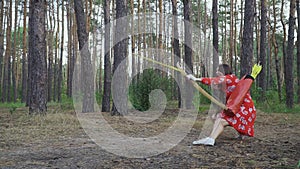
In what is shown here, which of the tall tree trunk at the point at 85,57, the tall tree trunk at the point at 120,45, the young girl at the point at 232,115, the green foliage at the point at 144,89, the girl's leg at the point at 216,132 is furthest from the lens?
→ the green foliage at the point at 144,89

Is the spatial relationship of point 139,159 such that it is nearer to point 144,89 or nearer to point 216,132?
point 216,132

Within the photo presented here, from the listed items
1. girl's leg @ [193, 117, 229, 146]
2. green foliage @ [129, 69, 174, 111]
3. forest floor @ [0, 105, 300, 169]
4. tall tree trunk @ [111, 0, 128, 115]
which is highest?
tall tree trunk @ [111, 0, 128, 115]

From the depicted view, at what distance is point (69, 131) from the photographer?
22.1 ft

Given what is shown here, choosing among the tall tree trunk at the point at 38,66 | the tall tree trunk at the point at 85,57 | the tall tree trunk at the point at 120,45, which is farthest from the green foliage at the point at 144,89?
the tall tree trunk at the point at 38,66

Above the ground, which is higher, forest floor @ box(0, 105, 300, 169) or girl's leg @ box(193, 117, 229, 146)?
girl's leg @ box(193, 117, 229, 146)

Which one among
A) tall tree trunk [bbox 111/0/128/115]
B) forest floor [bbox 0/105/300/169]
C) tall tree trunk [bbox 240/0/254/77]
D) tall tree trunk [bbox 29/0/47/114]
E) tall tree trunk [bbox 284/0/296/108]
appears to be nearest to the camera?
forest floor [bbox 0/105/300/169]

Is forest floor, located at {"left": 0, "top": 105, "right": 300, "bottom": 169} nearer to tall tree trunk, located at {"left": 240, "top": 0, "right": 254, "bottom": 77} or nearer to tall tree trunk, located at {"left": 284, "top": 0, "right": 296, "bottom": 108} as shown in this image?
tall tree trunk, located at {"left": 240, "top": 0, "right": 254, "bottom": 77}

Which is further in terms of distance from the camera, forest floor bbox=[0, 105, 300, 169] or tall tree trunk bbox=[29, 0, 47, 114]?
tall tree trunk bbox=[29, 0, 47, 114]

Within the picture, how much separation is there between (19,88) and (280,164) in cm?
3184

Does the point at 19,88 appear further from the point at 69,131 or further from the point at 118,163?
the point at 118,163

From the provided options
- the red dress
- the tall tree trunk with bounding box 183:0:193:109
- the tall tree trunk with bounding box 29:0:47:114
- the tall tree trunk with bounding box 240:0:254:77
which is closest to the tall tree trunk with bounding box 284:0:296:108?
the tall tree trunk with bounding box 240:0:254:77

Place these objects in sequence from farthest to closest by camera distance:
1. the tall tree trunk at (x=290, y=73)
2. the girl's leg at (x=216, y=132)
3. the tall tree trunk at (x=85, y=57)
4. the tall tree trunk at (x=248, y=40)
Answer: the tall tree trunk at (x=290, y=73), the tall tree trunk at (x=85, y=57), the tall tree trunk at (x=248, y=40), the girl's leg at (x=216, y=132)

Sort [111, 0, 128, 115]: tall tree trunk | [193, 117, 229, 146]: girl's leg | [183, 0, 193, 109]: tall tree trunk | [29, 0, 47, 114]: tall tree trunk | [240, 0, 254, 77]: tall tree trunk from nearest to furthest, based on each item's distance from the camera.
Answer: [193, 117, 229, 146]: girl's leg → [29, 0, 47, 114]: tall tree trunk → [111, 0, 128, 115]: tall tree trunk → [240, 0, 254, 77]: tall tree trunk → [183, 0, 193, 109]: tall tree trunk

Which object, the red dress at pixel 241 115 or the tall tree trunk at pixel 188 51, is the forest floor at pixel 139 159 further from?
the tall tree trunk at pixel 188 51
